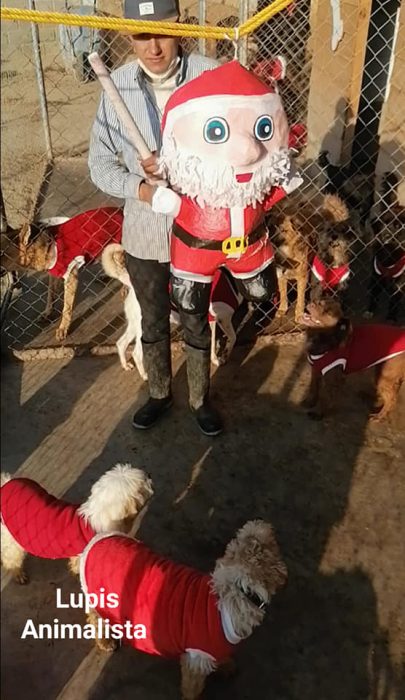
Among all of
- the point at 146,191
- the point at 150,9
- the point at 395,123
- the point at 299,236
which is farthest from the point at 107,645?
the point at 395,123

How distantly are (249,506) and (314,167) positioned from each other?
149 inches

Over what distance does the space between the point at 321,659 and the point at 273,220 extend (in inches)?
113

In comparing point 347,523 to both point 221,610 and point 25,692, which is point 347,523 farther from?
point 25,692

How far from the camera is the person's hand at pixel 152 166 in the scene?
257cm

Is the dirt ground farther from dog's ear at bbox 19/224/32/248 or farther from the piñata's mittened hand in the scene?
the piñata's mittened hand

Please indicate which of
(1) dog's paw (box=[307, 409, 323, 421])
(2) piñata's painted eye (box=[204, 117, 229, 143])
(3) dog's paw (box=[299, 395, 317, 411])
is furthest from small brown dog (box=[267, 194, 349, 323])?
(2) piñata's painted eye (box=[204, 117, 229, 143])

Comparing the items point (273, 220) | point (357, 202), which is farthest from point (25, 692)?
point (357, 202)

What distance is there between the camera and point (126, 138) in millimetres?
2883

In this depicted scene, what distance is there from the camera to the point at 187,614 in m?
2.25

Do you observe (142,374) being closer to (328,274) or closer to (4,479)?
(328,274)

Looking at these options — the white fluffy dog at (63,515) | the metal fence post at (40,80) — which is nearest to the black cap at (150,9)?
the white fluffy dog at (63,515)

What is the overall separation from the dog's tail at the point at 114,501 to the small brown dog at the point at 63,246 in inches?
83.9

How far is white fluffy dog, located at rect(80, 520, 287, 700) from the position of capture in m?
2.21

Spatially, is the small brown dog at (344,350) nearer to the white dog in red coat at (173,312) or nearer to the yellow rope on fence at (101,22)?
the white dog in red coat at (173,312)
